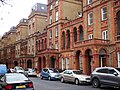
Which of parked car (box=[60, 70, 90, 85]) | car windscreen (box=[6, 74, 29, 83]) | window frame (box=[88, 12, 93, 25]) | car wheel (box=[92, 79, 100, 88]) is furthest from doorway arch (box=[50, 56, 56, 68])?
car windscreen (box=[6, 74, 29, 83])

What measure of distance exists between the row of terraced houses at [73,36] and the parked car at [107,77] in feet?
28.3

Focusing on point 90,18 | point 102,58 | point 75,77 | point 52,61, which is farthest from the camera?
point 52,61

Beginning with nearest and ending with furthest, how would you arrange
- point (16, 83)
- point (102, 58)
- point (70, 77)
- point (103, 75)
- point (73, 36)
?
point (16, 83) < point (103, 75) < point (70, 77) < point (102, 58) < point (73, 36)

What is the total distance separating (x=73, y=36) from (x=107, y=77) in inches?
858

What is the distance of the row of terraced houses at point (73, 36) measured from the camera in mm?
30000

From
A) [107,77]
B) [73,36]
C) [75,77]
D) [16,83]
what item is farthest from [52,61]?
[16,83]

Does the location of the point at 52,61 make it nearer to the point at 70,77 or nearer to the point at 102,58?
the point at 102,58

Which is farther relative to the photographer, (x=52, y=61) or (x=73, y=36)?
(x=52, y=61)

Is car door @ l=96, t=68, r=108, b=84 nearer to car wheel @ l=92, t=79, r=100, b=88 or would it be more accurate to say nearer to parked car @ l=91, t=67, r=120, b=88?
parked car @ l=91, t=67, r=120, b=88

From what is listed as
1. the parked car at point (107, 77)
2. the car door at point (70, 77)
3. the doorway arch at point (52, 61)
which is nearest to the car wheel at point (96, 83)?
the parked car at point (107, 77)

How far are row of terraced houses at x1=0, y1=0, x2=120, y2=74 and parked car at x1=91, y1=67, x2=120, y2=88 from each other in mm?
8633

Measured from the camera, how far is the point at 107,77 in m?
19.3

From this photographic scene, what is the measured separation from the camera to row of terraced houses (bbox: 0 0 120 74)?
30.0 m

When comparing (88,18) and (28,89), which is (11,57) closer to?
(88,18)
